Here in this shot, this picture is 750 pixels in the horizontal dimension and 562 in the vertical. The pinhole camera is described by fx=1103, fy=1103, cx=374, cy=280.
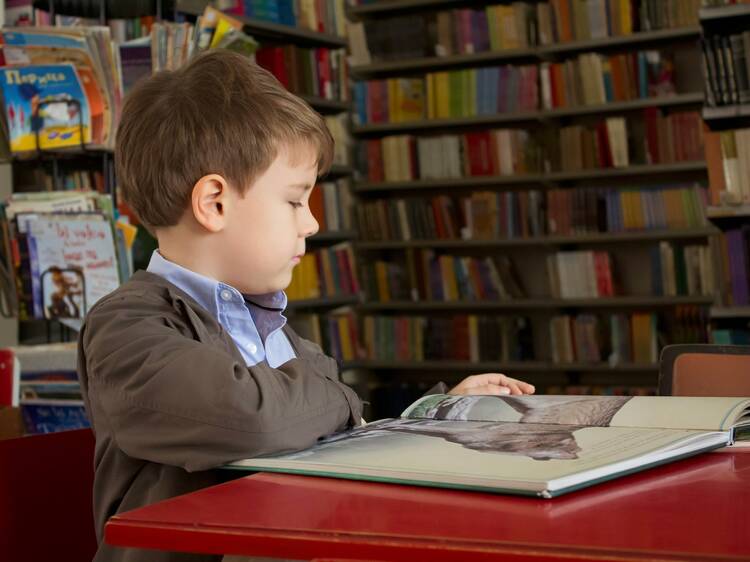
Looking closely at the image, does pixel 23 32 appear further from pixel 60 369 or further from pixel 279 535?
pixel 279 535

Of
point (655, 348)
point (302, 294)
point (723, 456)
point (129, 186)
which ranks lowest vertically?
point (655, 348)

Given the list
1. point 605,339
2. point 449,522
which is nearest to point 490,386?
point 449,522

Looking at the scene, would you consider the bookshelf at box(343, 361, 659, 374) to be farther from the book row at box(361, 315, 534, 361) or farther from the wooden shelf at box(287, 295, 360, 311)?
the wooden shelf at box(287, 295, 360, 311)

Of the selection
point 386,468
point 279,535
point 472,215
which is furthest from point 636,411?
point 472,215

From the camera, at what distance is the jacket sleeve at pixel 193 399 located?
85 centimetres

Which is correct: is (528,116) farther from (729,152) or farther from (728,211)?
(728,211)

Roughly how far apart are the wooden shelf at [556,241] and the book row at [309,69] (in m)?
0.81

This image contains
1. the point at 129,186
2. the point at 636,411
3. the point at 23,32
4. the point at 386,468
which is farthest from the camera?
the point at 23,32

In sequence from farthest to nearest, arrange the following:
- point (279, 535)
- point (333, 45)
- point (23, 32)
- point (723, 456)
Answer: point (333, 45) < point (23, 32) < point (723, 456) < point (279, 535)

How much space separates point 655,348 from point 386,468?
4.69 metres

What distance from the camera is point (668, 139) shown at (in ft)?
17.0

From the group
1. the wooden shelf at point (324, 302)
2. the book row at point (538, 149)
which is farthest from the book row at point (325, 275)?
the book row at point (538, 149)

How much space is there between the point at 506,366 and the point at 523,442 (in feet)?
15.8

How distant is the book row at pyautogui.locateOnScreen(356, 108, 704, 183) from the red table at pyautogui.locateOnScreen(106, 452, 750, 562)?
15.1ft
